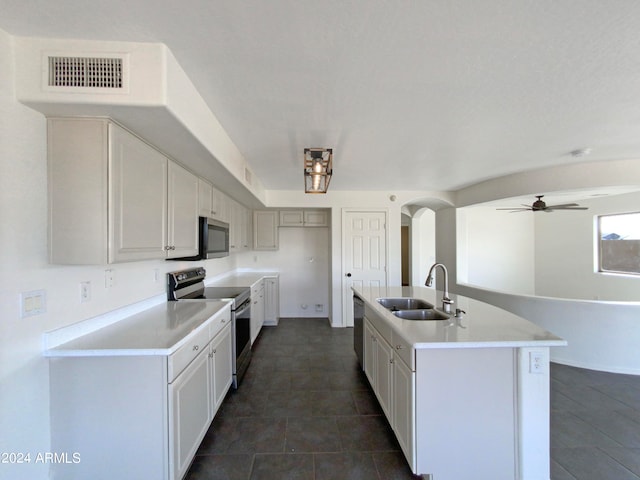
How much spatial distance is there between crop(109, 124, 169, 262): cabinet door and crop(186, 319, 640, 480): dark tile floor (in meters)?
1.46

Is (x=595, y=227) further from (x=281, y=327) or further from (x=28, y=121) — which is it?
(x=28, y=121)

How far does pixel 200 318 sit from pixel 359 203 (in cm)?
330

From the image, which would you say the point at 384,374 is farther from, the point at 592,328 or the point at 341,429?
the point at 592,328

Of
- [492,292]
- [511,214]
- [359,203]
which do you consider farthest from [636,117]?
[511,214]

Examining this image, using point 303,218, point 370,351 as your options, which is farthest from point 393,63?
point 303,218

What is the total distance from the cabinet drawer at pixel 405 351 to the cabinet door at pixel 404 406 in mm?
30

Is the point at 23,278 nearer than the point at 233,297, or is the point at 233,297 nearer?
the point at 23,278

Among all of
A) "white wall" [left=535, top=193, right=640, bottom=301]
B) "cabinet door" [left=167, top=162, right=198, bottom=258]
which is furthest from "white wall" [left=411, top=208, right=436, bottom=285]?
"cabinet door" [left=167, top=162, right=198, bottom=258]

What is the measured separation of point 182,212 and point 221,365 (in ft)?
4.25

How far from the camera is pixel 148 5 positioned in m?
1.03

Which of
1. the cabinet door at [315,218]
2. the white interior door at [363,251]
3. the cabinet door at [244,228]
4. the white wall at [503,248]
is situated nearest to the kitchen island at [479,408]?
the white interior door at [363,251]

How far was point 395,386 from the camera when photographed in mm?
1821

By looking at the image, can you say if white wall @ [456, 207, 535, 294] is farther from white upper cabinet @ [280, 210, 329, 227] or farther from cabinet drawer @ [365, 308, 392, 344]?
cabinet drawer @ [365, 308, 392, 344]

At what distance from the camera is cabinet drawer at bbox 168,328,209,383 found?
1.41m
